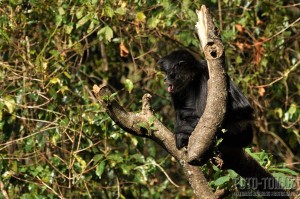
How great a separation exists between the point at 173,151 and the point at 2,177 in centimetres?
Answer: 267

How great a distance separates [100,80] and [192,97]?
285 centimetres

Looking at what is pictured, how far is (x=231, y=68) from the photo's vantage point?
323 inches

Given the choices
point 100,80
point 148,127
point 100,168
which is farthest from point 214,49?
point 100,80

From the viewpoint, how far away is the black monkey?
5.27 meters

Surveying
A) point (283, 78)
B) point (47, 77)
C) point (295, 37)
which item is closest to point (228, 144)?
point (47, 77)

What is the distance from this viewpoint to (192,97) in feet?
19.0

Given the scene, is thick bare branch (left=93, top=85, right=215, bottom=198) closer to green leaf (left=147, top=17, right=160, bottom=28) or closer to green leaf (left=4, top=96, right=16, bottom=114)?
green leaf (left=4, top=96, right=16, bottom=114)

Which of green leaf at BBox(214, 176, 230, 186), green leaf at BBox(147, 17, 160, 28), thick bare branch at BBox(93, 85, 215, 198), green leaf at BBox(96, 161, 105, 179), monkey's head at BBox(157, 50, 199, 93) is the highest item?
green leaf at BBox(147, 17, 160, 28)

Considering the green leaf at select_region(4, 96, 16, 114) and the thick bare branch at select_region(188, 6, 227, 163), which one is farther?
the green leaf at select_region(4, 96, 16, 114)

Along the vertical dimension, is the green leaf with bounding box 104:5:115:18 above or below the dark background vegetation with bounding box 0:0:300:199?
above

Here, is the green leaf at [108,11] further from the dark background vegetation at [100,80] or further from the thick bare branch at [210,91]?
the thick bare branch at [210,91]

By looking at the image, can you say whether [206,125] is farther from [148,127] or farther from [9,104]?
[9,104]

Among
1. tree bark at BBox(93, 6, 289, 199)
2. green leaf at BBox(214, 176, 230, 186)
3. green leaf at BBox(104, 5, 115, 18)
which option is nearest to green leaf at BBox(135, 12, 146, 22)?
green leaf at BBox(104, 5, 115, 18)

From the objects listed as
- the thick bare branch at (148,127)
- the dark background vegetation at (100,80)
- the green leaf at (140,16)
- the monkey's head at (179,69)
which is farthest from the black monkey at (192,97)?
the green leaf at (140,16)
